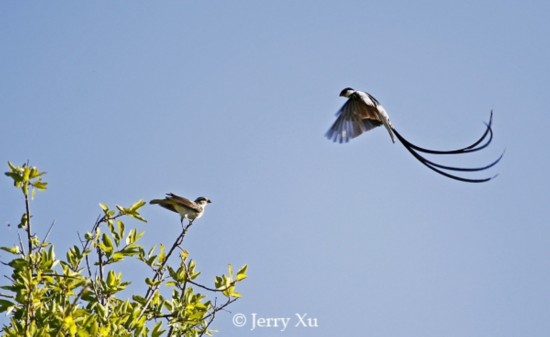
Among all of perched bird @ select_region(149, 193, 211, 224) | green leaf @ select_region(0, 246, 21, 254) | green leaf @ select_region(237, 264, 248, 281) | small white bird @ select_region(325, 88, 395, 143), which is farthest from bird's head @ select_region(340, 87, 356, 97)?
green leaf @ select_region(0, 246, 21, 254)

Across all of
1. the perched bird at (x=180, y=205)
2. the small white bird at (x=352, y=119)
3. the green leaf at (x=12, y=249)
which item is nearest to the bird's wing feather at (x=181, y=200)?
the perched bird at (x=180, y=205)

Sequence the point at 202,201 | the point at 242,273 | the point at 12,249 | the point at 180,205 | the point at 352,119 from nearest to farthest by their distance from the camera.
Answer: the point at 12,249 < the point at 242,273 < the point at 180,205 < the point at 352,119 < the point at 202,201

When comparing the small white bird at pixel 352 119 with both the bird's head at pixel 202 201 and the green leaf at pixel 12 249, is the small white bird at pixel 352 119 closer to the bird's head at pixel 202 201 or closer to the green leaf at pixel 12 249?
the bird's head at pixel 202 201

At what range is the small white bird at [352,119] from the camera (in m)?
6.34

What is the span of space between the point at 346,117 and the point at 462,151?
1.88m

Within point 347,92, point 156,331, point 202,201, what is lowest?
point 156,331

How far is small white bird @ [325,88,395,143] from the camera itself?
6.34 meters

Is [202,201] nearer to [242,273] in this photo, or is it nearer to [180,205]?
[180,205]

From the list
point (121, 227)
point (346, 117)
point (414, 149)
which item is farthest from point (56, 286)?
point (346, 117)

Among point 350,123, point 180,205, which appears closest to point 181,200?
point 180,205

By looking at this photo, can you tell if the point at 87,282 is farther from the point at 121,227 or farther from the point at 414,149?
the point at 414,149

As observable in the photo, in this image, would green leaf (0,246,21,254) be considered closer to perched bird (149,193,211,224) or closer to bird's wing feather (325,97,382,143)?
perched bird (149,193,211,224)

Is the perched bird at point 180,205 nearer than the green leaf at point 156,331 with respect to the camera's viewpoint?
No

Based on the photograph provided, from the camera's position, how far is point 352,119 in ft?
21.1
